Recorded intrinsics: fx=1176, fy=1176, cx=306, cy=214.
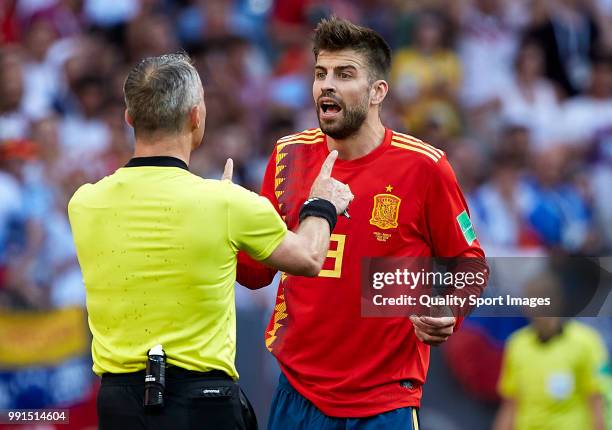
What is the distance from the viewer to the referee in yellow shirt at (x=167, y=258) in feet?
14.2

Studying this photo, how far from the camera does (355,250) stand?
5457mm

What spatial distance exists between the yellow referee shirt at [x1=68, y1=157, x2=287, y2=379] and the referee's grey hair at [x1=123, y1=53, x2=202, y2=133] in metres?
0.14

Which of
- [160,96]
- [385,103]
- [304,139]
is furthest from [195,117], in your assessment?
[385,103]

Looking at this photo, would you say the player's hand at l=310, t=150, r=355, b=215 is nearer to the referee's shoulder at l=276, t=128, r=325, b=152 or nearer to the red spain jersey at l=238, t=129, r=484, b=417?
the red spain jersey at l=238, t=129, r=484, b=417

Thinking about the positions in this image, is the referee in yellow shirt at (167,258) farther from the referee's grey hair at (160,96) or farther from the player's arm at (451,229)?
the player's arm at (451,229)

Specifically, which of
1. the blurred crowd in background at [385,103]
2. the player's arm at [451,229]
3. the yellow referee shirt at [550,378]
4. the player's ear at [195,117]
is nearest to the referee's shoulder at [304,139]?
the player's arm at [451,229]

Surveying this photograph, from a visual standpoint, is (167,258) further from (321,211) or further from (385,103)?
(385,103)

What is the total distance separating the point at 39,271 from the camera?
922 cm

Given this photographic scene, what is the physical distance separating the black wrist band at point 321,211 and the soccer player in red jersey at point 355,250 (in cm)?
77

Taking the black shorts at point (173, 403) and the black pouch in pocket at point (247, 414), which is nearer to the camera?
the black shorts at point (173, 403)

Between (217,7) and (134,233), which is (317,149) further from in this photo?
(217,7)

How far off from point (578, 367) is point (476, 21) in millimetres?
4664

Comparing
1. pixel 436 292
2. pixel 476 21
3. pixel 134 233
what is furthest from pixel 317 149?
pixel 476 21

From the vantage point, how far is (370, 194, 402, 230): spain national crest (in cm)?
547
